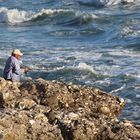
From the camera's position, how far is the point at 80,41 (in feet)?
71.9

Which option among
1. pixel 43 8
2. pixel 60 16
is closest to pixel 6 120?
pixel 60 16

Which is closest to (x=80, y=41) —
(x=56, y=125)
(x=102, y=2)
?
(x=102, y=2)

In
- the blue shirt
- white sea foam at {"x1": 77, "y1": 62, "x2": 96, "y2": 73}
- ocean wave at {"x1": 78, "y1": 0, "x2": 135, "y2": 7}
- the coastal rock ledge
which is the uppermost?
the coastal rock ledge

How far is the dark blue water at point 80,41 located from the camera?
15.7m

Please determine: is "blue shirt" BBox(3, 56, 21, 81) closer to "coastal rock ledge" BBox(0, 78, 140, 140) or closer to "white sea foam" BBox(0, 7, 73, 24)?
"coastal rock ledge" BBox(0, 78, 140, 140)

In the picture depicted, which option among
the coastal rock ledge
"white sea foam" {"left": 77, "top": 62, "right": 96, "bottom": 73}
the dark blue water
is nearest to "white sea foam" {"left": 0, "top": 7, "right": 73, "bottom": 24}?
the dark blue water

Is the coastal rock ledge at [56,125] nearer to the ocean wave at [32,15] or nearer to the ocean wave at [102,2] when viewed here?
the ocean wave at [32,15]

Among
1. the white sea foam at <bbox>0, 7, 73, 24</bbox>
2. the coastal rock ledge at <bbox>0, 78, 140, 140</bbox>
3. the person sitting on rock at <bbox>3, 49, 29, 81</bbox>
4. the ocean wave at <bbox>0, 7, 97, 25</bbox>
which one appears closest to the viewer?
the coastal rock ledge at <bbox>0, 78, 140, 140</bbox>

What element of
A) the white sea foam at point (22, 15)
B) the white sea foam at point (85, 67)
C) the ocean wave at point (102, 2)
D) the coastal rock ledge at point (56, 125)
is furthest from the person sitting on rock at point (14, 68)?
the ocean wave at point (102, 2)

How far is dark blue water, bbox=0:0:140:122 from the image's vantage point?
15.7 meters

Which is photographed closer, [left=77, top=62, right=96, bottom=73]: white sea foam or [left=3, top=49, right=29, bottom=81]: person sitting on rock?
[left=3, top=49, right=29, bottom=81]: person sitting on rock

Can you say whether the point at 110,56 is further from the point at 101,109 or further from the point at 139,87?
the point at 101,109

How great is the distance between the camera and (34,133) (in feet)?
22.2

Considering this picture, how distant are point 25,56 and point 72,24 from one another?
7.16 m
